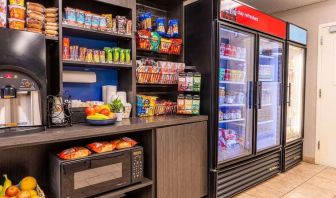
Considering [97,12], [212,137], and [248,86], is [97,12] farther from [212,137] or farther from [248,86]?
[248,86]

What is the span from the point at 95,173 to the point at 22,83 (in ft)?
2.57

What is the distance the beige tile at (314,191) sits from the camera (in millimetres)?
2777

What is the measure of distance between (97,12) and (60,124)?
118cm

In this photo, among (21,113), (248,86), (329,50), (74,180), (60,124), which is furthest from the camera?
(329,50)

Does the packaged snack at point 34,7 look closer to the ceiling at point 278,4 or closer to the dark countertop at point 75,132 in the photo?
the dark countertop at point 75,132

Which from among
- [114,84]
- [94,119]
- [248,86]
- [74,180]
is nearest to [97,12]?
[114,84]

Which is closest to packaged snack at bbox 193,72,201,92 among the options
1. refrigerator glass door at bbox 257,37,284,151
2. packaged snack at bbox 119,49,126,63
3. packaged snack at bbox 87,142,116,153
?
packaged snack at bbox 119,49,126,63

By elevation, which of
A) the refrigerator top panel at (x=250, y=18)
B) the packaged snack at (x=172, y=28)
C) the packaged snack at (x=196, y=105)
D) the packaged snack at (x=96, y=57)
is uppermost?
the refrigerator top panel at (x=250, y=18)

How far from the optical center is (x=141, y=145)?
2111mm

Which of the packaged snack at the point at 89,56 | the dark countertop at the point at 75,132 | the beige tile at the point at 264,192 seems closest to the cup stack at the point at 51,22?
the packaged snack at the point at 89,56

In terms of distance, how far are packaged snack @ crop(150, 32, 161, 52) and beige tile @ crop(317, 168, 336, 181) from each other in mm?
3008

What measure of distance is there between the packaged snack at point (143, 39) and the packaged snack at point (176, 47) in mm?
315

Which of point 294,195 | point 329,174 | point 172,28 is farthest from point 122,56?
point 329,174

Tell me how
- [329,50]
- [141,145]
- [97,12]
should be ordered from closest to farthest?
[141,145]
[97,12]
[329,50]
